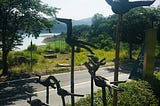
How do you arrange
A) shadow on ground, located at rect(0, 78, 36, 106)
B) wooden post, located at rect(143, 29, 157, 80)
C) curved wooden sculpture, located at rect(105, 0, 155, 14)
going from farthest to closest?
shadow on ground, located at rect(0, 78, 36, 106) < wooden post, located at rect(143, 29, 157, 80) < curved wooden sculpture, located at rect(105, 0, 155, 14)

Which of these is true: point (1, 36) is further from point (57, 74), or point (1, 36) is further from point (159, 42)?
point (159, 42)

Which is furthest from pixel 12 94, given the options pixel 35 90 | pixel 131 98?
pixel 131 98

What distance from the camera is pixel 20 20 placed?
685 inches

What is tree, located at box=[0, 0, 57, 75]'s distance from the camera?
1702 cm

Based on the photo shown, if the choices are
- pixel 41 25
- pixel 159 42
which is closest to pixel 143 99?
pixel 41 25

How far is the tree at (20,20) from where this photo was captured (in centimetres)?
1702

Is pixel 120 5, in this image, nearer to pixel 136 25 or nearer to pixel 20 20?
pixel 20 20

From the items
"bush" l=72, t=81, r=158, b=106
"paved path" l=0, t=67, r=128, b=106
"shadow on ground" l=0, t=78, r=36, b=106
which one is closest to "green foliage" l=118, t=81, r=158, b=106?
"bush" l=72, t=81, r=158, b=106

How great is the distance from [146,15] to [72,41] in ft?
73.8

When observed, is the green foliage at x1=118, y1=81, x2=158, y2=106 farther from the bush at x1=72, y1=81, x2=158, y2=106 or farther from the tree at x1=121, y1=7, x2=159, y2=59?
the tree at x1=121, y1=7, x2=159, y2=59

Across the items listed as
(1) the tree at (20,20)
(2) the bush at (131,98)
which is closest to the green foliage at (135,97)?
(2) the bush at (131,98)

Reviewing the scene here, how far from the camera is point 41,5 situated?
1761cm

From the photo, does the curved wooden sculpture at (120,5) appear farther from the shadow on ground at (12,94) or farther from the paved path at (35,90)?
the shadow on ground at (12,94)

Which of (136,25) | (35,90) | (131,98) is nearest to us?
(131,98)
